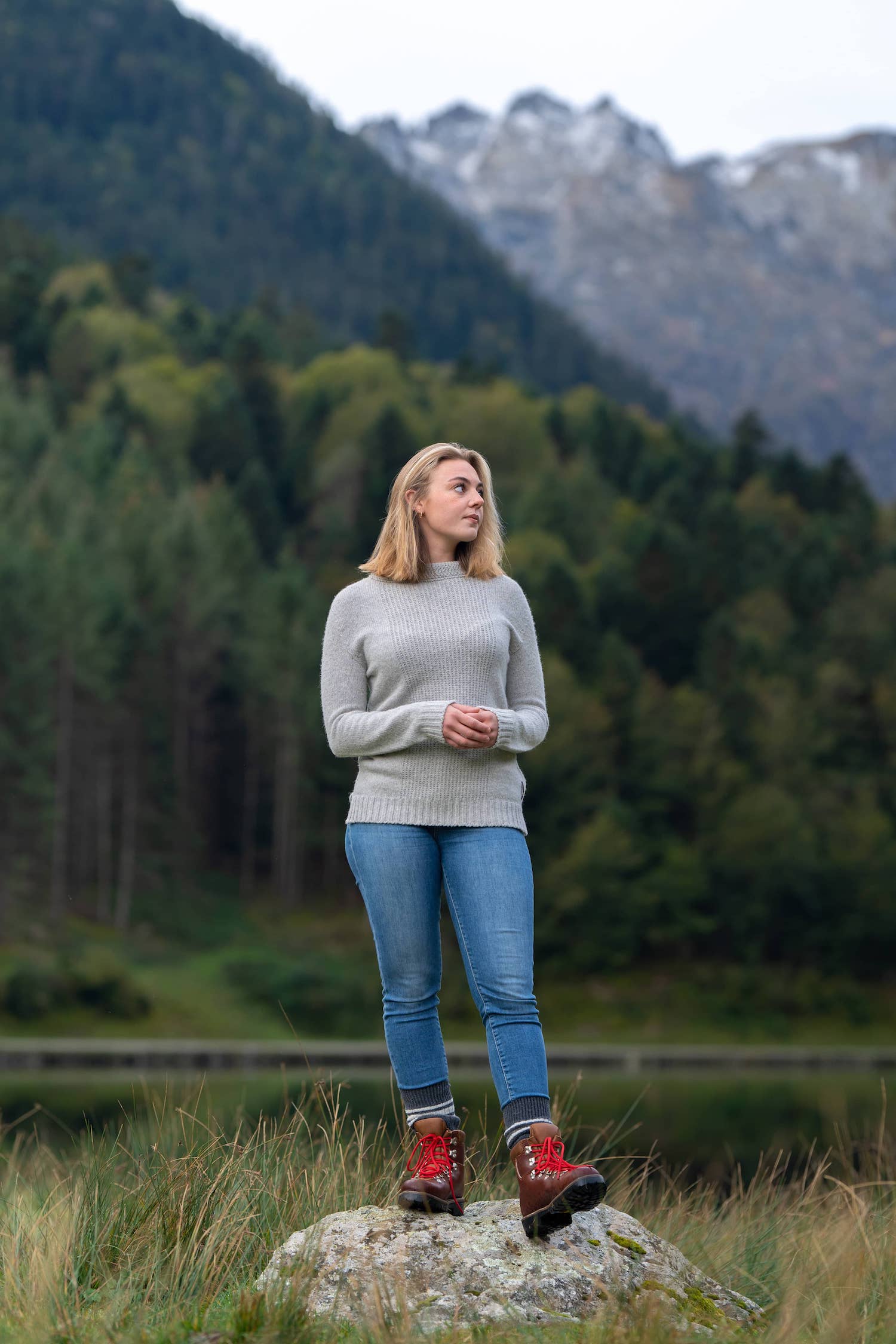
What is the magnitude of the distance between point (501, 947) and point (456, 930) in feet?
0.41

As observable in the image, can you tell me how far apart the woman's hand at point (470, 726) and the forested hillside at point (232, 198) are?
124m

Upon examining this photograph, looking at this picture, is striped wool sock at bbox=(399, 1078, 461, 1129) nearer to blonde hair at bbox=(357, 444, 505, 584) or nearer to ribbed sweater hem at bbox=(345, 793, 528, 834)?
ribbed sweater hem at bbox=(345, 793, 528, 834)

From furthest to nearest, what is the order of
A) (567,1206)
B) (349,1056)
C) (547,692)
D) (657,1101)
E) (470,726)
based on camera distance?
(547,692) → (349,1056) → (657,1101) → (470,726) → (567,1206)

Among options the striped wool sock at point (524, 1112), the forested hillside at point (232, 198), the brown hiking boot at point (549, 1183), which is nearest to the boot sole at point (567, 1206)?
the brown hiking boot at point (549, 1183)

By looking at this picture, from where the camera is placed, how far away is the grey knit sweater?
4.20m

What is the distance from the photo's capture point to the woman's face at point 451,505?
4.42 metres

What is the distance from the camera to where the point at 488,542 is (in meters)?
4.51

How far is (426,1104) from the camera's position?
435cm

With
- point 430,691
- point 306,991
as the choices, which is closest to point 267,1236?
point 430,691

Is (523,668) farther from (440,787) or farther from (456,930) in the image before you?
(456,930)

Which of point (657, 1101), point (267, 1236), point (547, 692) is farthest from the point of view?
point (547, 692)

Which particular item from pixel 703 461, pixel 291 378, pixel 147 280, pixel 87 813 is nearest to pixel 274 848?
pixel 87 813

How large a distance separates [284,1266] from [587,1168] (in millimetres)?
764

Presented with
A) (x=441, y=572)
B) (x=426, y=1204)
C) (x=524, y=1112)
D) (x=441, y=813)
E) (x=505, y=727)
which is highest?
(x=441, y=572)
